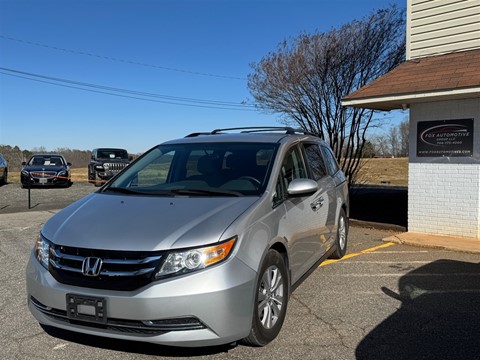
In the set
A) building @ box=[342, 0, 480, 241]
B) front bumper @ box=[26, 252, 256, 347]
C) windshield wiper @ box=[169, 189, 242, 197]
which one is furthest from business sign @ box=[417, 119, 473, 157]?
front bumper @ box=[26, 252, 256, 347]

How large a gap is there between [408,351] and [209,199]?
2003mm

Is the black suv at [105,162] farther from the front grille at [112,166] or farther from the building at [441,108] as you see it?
the building at [441,108]

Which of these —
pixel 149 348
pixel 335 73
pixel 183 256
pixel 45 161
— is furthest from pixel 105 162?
pixel 183 256

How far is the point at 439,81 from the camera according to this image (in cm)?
746

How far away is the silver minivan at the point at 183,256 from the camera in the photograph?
117 inches

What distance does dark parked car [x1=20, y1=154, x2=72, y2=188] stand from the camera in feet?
59.6

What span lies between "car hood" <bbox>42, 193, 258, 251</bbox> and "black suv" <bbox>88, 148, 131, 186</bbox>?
15512 mm

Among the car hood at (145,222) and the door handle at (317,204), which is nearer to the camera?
the car hood at (145,222)

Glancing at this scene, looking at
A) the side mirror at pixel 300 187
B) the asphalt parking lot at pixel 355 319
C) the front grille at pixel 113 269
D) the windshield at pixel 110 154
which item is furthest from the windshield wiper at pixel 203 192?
the windshield at pixel 110 154

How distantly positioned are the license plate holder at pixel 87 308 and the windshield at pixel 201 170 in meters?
1.25

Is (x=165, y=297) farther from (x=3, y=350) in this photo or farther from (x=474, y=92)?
(x=474, y=92)

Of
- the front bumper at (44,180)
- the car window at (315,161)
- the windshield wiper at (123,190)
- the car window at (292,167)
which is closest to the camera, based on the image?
the windshield wiper at (123,190)

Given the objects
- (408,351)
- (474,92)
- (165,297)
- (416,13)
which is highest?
(416,13)

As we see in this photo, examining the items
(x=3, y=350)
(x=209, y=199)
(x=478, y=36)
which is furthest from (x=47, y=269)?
(x=478, y=36)
